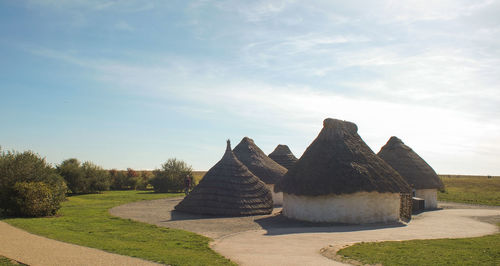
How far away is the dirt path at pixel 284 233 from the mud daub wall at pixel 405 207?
162 cm

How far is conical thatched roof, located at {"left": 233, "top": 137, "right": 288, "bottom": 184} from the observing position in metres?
29.0

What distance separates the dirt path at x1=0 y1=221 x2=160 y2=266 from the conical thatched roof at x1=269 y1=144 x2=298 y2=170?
24.8 meters

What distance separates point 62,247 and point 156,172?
32754mm

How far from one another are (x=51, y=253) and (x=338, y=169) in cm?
1344

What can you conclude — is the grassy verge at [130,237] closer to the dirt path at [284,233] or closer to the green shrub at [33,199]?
the dirt path at [284,233]

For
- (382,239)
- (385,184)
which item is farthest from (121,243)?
(385,184)

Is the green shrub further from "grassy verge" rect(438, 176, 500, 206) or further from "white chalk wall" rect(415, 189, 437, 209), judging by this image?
"grassy verge" rect(438, 176, 500, 206)

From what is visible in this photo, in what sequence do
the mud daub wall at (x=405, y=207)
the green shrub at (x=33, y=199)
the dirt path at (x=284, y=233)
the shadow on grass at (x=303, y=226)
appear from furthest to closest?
the mud daub wall at (x=405, y=207) → the green shrub at (x=33, y=199) → the shadow on grass at (x=303, y=226) → the dirt path at (x=284, y=233)

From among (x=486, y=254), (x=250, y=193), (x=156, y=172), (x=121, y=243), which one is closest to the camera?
(x=486, y=254)

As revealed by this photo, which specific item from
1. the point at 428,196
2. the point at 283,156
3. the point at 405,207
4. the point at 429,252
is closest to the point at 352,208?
the point at 405,207

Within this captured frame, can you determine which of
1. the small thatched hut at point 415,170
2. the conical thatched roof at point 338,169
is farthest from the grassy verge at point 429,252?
the small thatched hut at point 415,170

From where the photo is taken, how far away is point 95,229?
1482 cm

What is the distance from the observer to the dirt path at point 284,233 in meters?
10.5

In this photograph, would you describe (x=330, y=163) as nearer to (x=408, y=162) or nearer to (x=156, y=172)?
(x=408, y=162)
